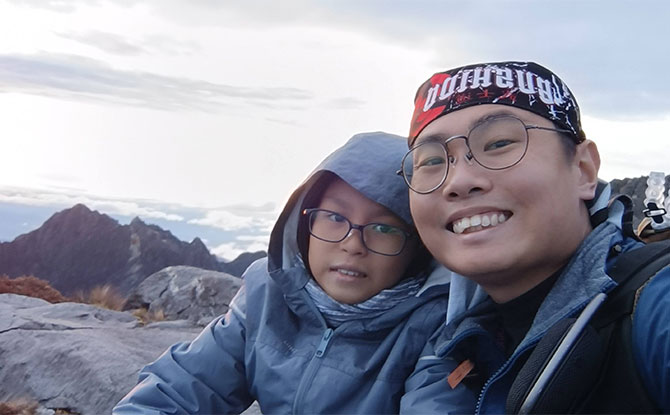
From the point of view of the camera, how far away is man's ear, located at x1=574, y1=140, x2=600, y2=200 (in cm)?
238

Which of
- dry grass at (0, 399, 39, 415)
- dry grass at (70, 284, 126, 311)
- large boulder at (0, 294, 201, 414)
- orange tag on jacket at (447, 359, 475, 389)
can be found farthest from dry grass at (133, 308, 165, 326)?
orange tag on jacket at (447, 359, 475, 389)

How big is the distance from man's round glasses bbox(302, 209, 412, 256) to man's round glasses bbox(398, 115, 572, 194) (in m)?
0.49

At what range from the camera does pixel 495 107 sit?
2.33 metres

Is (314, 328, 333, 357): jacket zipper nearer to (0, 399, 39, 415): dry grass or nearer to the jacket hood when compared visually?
the jacket hood

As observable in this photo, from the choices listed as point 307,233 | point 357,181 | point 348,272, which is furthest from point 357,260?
point 307,233

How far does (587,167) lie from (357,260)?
970 mm

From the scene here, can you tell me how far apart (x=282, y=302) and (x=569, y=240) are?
1362mm

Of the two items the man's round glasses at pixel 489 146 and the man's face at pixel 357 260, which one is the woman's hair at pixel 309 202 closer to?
the man's face at pixel 357 260

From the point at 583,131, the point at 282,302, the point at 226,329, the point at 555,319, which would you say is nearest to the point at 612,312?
the point at 555,319

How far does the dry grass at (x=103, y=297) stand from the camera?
37.6 ft

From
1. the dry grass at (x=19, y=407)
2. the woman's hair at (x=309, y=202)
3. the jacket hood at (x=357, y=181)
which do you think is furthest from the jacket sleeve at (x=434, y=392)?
the dry grass at (x=19, y=407)

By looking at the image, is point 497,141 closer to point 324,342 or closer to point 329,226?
point 329,226

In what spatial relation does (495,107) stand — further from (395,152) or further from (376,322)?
(376,322)

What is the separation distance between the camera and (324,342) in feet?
9.55
